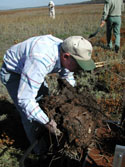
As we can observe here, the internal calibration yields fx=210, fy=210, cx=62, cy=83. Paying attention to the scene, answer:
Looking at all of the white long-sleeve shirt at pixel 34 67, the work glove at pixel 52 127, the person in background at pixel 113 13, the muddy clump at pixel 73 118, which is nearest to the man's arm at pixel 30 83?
the white long-sleeve shirt at pixel 34 67

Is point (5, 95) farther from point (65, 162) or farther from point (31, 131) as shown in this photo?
point (65, 162)

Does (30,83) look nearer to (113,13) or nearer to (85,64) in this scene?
(85,64)

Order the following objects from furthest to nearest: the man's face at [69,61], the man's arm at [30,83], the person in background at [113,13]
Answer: the person in background at [113,13], the man's face at [69,61], the man's arm at [30,83]

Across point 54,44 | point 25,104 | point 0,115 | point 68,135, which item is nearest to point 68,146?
point 68,135

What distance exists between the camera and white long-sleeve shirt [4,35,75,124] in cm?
195

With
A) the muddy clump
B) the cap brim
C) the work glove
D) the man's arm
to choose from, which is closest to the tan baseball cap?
the cap brim

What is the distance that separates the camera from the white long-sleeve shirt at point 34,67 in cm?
195

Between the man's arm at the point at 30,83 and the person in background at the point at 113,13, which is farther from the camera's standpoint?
the person in background at the point at 113,13

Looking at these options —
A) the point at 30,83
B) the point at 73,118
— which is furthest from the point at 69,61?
the point at 73,118

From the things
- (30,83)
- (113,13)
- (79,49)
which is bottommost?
(30,83)

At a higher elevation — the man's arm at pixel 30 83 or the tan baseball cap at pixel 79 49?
the tan baseball cap at pixel 79 49

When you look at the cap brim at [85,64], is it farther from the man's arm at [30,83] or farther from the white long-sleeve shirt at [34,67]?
the man's arm at [30,83]

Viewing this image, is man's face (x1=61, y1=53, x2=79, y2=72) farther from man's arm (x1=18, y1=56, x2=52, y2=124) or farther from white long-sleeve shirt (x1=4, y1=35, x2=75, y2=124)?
man's arm (x1=18, y1=56, x2=52, y2=124)

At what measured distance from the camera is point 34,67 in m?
1.94
